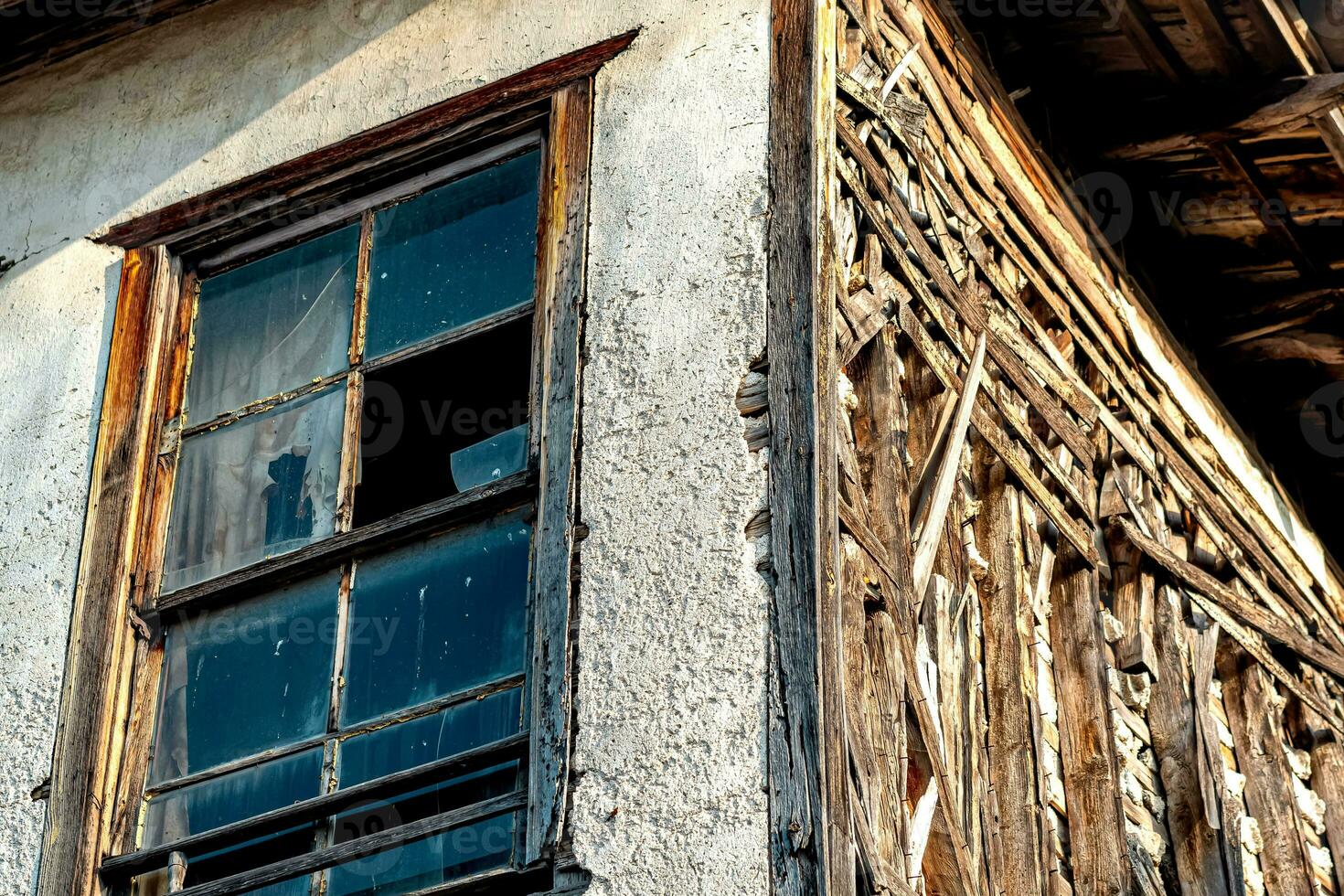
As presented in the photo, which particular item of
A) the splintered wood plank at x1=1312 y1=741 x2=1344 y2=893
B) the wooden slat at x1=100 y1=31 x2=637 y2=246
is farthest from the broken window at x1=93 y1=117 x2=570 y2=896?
the splintered wood plank at x1=1312 y1=741 x2=1344 y2=893

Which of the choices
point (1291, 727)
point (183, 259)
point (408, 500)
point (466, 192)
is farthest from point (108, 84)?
point (1291, 727)

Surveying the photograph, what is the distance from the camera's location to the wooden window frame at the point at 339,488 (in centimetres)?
457

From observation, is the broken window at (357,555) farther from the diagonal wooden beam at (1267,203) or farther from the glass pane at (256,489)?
the diagonal wooden beam at (1267,203)

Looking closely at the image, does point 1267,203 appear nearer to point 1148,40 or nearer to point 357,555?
point 1148,40

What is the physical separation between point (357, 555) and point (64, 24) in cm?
241

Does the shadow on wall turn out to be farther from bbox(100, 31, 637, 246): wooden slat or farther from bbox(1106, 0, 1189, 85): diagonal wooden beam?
bbox(1106, 0, 1189, 85): diagonal wooden beam

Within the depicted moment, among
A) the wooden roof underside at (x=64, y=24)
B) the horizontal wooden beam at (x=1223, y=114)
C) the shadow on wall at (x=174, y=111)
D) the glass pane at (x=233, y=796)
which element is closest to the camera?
the glass pane at (x=233, y=796)

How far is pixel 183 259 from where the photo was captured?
583 centimetres

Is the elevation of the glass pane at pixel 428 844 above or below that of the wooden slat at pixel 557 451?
below

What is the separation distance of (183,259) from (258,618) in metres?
1.28

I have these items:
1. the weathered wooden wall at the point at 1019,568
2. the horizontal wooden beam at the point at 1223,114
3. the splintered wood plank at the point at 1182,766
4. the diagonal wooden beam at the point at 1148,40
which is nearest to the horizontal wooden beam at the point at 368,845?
the weathered wooden wall at the point at 1019,568

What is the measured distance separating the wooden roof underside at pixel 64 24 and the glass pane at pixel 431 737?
2.71m

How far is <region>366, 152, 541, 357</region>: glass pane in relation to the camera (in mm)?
5309

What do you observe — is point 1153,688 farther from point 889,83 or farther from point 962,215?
point 889,83
